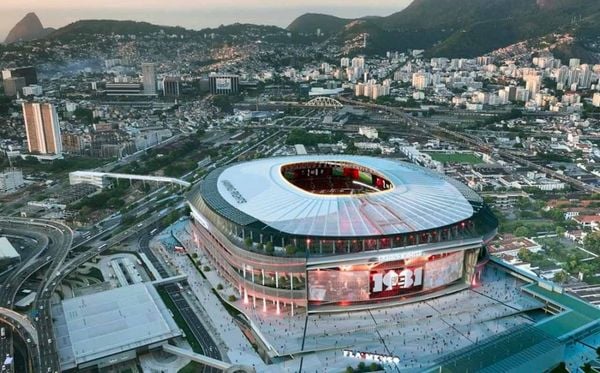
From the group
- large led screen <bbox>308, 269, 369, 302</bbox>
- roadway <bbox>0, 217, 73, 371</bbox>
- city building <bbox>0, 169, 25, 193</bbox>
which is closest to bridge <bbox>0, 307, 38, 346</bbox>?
roadway <bbox>0, 217, 73, 371</bbox>

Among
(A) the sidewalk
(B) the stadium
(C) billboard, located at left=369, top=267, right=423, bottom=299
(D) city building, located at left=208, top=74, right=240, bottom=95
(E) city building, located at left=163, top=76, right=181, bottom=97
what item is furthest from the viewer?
(D) city building, located at left=208, top=74, right=240, bottom=95

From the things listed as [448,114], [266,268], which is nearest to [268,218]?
[266,268]

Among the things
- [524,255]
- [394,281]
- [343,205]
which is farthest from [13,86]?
[524,255]

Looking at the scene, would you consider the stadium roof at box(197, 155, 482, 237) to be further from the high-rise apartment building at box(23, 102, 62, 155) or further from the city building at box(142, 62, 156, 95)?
the city building at box(142, 62, 156, 95)

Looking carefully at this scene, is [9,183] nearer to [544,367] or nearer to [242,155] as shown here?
[242,155]

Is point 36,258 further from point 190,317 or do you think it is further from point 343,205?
point 343,205

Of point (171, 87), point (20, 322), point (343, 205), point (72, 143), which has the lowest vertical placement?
point (20, 322)
